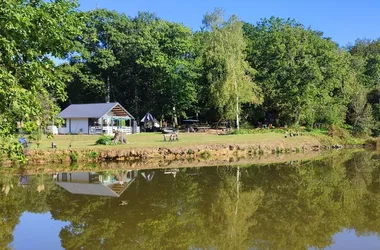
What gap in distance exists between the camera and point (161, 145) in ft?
95.7

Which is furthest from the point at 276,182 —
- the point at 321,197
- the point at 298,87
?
the point at 298,87

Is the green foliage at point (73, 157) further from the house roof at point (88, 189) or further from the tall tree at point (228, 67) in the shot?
the tall tree at point (228, 67)

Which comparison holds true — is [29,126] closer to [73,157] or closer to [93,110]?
[73,157]

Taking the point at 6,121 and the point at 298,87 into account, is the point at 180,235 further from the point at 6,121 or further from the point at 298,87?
the point at 298,87

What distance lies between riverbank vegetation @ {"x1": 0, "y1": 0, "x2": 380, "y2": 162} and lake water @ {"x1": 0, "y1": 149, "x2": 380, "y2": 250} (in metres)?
24.1

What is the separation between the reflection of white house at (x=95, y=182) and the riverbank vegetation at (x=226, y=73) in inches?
879

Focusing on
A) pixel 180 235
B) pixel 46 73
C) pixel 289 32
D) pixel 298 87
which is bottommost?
pixel 180 235

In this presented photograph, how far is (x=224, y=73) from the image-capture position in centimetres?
4309

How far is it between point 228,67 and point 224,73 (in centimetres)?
140

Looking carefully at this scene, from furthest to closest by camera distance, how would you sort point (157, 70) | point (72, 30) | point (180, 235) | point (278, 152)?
point (157, 70)
point (278, 152)
point (180, 235)
point (72, 30)

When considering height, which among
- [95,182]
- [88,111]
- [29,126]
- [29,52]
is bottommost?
[95,182]

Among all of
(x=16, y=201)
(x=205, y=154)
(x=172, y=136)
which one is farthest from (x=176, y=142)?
(x=16, y=201)

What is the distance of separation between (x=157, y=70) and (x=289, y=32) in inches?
788

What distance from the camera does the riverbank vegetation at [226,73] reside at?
4341cm
